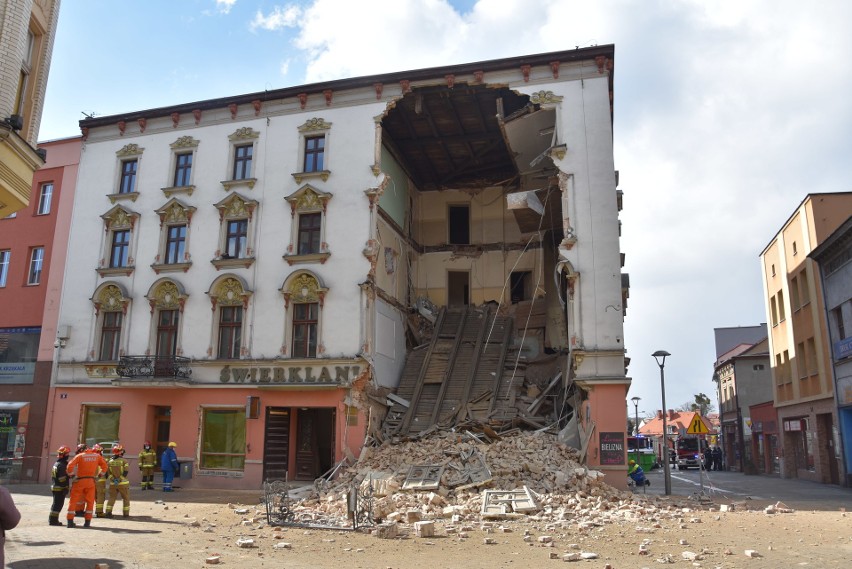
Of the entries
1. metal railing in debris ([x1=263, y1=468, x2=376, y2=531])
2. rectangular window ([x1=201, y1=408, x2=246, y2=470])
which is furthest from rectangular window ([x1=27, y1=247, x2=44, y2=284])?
metal railing in debris ([x1=263, y1=468, x2=376, y2=531])

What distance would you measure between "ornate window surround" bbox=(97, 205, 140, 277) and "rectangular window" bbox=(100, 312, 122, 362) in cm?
164

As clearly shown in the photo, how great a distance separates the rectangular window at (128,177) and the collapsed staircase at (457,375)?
12.9 meters

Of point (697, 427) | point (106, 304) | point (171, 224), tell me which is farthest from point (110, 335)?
point (697, 427)

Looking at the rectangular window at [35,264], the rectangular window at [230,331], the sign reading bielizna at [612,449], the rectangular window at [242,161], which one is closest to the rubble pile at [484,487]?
the sign reading bielizna at [612,449]

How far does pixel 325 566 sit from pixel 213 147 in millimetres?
19710

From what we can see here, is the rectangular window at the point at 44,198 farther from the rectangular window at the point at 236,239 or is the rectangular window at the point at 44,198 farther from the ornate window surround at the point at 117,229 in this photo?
the rectangular window at the point at 236,239

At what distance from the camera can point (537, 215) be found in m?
25.3

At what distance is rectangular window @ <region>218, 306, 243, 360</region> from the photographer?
23.8 meters

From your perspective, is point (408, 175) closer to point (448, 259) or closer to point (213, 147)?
point (448, 259)

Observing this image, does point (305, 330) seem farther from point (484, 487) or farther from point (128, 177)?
point (128, 177)

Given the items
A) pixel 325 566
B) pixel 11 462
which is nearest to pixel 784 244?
pixel 325 566

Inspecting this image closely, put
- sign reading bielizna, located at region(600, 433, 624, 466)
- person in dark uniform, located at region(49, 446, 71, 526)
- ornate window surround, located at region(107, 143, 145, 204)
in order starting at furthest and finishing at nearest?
ornate window surround, located at region(107, 143, 145, 204) < sign reading bielizna, located at region(600, 433, 624, 466) < person in dark uniform, located at region(49, 446, 71, 526)

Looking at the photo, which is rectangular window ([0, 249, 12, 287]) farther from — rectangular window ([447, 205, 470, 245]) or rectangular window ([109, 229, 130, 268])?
rectangular window ([447, 205, 470, 245])

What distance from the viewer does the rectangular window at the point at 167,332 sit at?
24.3m
